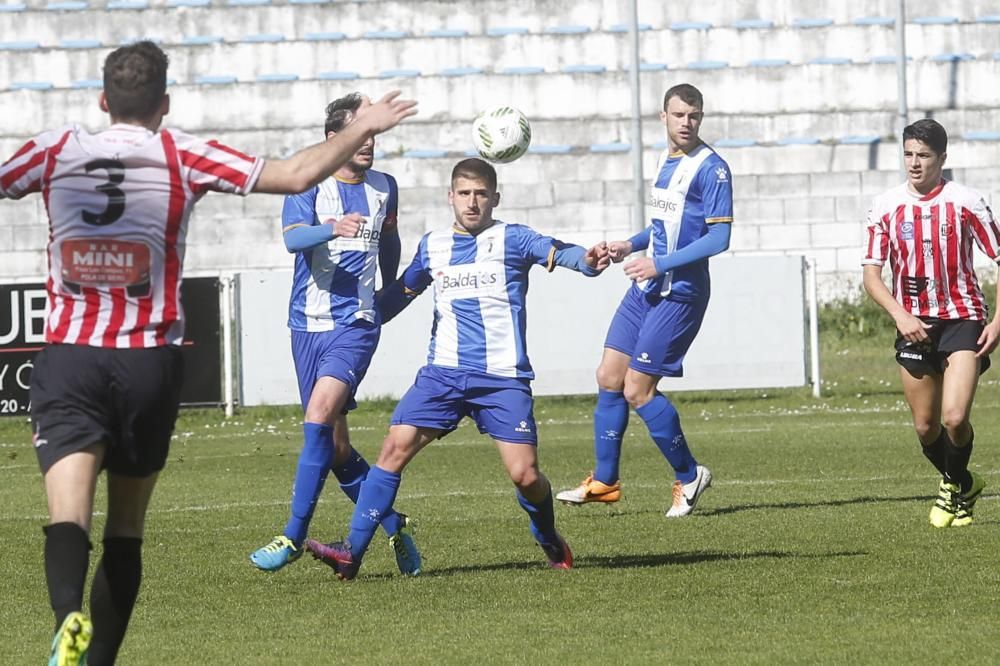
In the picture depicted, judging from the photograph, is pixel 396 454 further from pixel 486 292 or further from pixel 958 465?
pixel 958 465

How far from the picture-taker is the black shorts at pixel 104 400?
486 cm

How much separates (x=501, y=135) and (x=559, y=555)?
235 centimetres

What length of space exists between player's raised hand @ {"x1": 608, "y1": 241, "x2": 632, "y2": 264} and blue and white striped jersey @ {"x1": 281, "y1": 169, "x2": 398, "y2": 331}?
1276 mm

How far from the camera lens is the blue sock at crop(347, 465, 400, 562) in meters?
7.47

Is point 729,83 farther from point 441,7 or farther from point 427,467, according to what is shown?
point 427,467

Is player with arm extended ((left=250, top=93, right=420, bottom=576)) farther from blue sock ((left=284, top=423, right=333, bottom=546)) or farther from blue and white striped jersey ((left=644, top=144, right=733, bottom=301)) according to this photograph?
blue and white striped jersey ((left=644, top=144, right=733, bottom=301))

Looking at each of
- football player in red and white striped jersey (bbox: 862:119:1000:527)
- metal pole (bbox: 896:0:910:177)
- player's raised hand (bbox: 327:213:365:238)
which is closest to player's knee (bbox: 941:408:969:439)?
football player in red and white striped jersey (bbox: 862:119:1000:527)

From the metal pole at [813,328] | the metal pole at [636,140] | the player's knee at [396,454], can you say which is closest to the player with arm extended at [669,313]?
the player's knee at [396,454]

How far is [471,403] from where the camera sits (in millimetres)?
7543

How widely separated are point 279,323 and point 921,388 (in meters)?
9.86

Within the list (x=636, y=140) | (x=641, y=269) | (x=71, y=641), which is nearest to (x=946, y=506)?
(x=641, y=269)

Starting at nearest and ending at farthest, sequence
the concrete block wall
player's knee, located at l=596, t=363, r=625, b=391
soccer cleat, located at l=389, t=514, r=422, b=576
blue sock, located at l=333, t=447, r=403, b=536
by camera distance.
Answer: soccer cleat, located at l=389, t=514, r=422, b=576
blue sock, located at l=333, t=447, r=403, b=536
player's knee, located at l=596, t=363, r=625, b=391
the concrete block wall

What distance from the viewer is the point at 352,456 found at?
27.4 ft

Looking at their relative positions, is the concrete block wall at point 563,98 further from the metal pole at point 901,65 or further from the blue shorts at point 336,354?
the blue shorts at point 336,354
